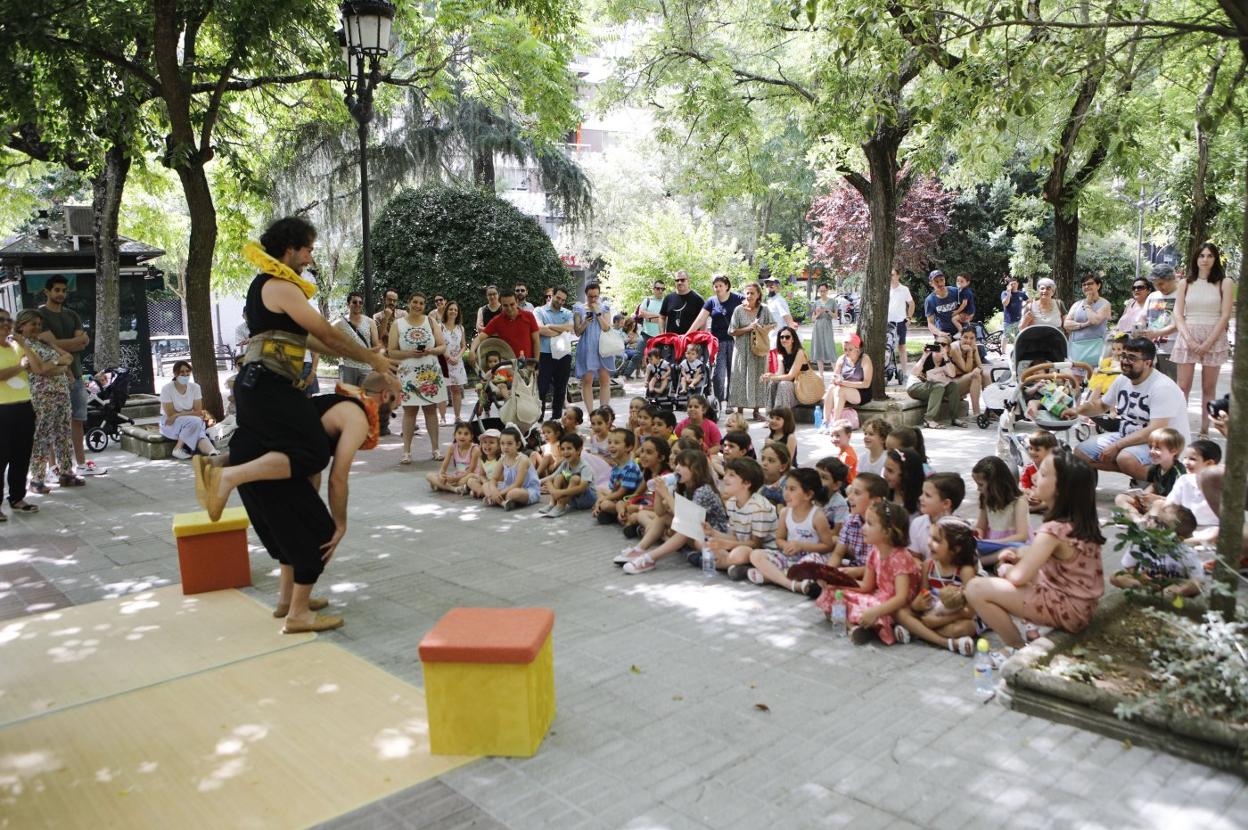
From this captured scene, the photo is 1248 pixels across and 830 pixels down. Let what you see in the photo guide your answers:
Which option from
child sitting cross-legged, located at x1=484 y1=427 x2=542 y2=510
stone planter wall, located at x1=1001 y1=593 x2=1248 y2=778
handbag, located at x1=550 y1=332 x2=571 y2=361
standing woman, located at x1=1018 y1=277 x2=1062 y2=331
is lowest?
stone planter wall, located at x1=1001 y1=593 x2=1248 y2=778

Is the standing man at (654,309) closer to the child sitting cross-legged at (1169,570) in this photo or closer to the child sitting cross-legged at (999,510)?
the child sitting cross-legged at (999,510)

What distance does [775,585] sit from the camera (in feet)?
20.6

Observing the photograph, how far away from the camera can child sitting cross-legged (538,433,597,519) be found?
8.44m

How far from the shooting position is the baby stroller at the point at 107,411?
12.8 m

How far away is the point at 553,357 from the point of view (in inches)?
493

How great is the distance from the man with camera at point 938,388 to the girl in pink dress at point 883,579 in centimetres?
744

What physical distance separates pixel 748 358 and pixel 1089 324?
4.49 meters

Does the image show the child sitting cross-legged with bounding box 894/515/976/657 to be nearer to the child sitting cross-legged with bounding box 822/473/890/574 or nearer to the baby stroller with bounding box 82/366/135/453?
the child sitting cross-legged with bounding box 822/473/890/574

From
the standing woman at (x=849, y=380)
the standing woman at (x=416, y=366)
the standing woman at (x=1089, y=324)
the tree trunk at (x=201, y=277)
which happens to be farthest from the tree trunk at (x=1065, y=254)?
the tree trunk at (x=201, y=277)

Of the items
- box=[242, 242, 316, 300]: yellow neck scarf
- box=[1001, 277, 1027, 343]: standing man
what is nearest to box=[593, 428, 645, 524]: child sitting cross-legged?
box=[242, 242, 316, 300]: yellow neck scarf

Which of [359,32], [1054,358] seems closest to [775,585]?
[1054,358]

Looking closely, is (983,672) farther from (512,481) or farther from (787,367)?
(787,367)

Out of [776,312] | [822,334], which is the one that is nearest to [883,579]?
[776,312]

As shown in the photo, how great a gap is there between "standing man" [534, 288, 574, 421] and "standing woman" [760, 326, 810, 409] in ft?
8.73
